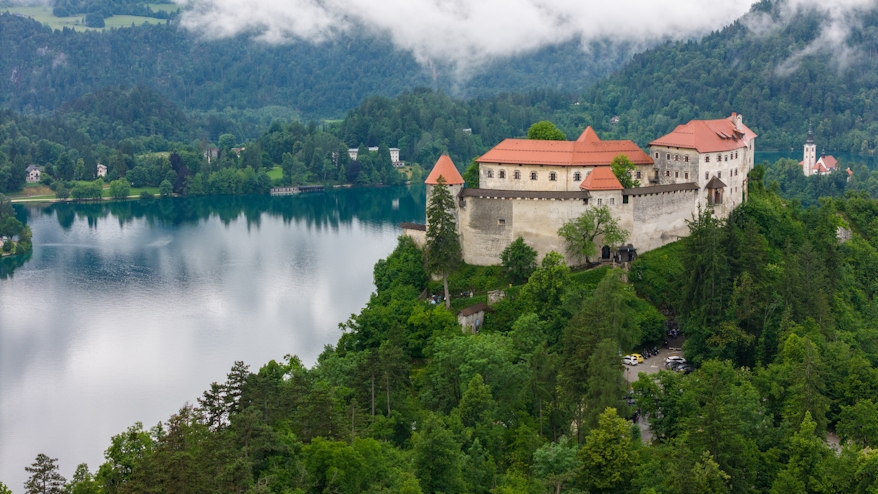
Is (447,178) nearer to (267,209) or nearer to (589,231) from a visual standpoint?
(589,231)

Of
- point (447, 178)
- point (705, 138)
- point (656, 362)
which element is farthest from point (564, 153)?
point (656, 362)

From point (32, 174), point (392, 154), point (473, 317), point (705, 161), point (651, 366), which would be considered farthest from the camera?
point (392, 154)

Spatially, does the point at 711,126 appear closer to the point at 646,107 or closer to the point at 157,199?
the point at 157,199

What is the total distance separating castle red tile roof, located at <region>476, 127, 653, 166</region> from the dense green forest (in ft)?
16.3

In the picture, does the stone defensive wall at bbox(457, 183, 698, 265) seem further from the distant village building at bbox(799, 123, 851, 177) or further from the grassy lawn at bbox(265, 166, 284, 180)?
the grassy lawn at bbox(265, 166, 284, 180)

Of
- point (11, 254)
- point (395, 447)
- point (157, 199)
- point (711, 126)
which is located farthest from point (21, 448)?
point (157, 199)

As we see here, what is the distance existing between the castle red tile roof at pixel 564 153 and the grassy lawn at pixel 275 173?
74800 millimetres

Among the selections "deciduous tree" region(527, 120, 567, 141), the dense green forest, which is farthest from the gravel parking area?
"deciduous tree" region(527, 120, 567, 141)

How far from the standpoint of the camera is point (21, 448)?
4678cm

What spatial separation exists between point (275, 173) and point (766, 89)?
62.9 metres

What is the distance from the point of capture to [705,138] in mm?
56781

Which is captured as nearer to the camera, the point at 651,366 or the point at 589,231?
the point at 651,366

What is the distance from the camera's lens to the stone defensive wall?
53.5 metres

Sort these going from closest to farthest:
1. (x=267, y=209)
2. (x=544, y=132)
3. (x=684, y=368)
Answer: (x=684, y=368) < (x=544, y=132) < (x=267, y=209)
